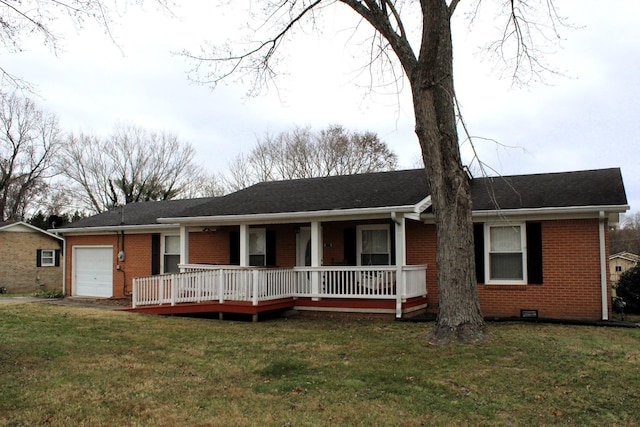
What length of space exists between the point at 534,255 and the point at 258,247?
8189mm

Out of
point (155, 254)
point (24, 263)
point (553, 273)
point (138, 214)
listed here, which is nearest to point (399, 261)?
point (553, 273)

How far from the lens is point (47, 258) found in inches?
1184

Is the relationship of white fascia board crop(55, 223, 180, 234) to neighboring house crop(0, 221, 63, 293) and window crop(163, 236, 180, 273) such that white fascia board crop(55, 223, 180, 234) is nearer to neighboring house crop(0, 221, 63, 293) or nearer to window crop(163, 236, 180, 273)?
window crop(163, 236, 180, 273)

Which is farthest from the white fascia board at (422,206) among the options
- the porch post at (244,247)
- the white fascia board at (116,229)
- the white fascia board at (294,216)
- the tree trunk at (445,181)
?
the white fascia board at (116,229)

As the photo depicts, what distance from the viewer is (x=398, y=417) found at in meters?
5.56

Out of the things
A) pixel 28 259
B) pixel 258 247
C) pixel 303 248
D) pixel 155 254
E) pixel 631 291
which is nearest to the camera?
pixel 631 291

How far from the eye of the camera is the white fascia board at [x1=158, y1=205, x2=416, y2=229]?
12.4 meters

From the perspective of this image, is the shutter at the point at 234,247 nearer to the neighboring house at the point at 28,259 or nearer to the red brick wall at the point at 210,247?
the red brick wall at the point at 210,247

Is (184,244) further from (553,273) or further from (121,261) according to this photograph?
(553,273)

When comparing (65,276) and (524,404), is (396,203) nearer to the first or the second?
(524,404)

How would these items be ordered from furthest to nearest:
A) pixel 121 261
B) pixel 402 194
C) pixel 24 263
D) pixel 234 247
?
pixel 24 263 < pixel 121 261 < pixel 234 247 < pixel 402 194

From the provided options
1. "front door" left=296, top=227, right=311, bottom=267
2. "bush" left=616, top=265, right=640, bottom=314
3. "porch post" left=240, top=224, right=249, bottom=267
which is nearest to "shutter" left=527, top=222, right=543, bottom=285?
"bush" left=616, top=265, right=640, bottom=314

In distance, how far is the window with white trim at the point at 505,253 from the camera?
13.1 m

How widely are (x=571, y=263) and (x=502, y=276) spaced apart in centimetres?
163
